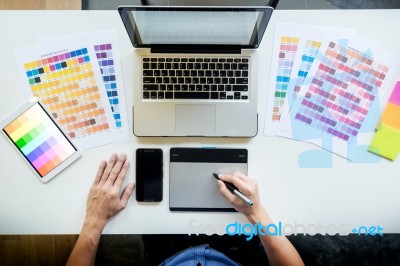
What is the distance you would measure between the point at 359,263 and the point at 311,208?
667mm

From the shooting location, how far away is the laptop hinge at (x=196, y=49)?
0.88m

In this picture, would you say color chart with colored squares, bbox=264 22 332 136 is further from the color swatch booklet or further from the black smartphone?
the black smartphone

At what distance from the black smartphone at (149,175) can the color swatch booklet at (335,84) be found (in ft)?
1.09

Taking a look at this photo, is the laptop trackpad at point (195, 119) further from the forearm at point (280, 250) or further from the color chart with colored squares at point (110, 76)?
the forearm at point (280, 250)

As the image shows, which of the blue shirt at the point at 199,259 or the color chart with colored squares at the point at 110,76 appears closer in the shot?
the color chart with colored squares at the point at 110,76

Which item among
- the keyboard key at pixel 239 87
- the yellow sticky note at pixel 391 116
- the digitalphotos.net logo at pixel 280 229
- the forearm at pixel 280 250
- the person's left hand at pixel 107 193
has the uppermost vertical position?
the keyboard key at pixel 239 87

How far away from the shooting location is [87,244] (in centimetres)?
92

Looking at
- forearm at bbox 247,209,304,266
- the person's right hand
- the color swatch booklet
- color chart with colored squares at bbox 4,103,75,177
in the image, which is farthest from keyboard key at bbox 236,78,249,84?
color chart with colored squares at bbox 4,103,75,177

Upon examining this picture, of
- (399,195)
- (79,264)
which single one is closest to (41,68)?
(79,264)

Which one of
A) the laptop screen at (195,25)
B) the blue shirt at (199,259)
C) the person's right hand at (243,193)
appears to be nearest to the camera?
the laptop screen at (195,25)

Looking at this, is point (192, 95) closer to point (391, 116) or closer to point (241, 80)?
point (241, 80)

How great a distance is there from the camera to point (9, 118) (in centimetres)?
90

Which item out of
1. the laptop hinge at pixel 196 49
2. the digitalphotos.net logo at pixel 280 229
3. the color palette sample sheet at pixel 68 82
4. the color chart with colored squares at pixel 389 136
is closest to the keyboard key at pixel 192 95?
the laptop hinge at pixel 196 49

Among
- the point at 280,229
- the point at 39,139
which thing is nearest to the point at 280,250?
the point at 280,229
